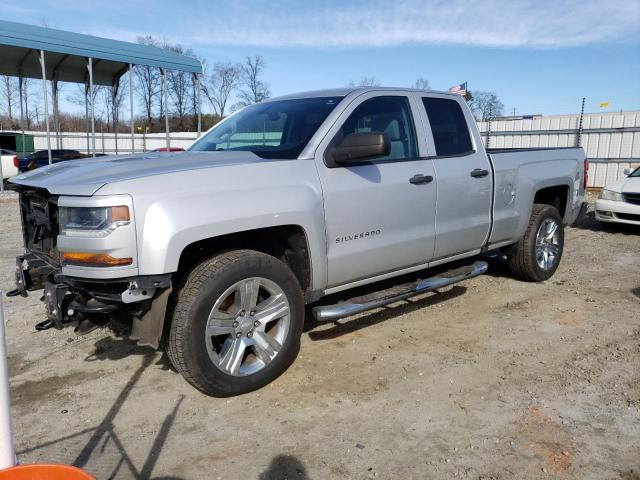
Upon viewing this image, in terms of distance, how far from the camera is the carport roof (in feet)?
45.9

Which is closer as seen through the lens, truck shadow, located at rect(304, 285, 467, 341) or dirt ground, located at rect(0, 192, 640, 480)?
dirt ground, located at rect(0, 192, 640, 480)

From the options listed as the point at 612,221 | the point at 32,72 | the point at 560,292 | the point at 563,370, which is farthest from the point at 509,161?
the point at 32,72

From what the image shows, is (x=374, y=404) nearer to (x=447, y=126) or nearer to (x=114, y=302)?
(x=114, y=302)

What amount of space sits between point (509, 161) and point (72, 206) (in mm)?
4037

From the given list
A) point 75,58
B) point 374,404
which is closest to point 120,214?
point 374,404

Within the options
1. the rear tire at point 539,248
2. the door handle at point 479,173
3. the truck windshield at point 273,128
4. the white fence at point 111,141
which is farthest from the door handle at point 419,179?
the white fence at point 111,141

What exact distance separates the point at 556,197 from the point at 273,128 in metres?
3.77

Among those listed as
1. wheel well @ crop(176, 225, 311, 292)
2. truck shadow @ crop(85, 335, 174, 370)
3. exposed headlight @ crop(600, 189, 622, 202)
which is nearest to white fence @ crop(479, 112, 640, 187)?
exposed headlight @ crop(600, 189, 622, 202)

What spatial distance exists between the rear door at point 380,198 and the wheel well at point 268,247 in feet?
0.62

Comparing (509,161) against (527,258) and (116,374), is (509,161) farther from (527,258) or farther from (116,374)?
(116,374)

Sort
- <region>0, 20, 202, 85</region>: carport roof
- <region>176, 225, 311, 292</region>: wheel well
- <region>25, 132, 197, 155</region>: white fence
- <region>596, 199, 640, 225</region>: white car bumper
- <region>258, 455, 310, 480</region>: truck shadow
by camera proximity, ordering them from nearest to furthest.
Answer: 1. <region>258, 455, 310, 480</region>: truck shadow
2. <region>176, 225, 311, 292</region>: wheel well
3. <region>596, 199, 640, 225</region>: white car bumper
4. <region>0, 20, 202, 85</region>: carport roof
5. <region>25, 132, 197, 155</region>: white fence

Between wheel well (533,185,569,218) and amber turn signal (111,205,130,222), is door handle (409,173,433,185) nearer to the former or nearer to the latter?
amber turn signal (111,205,130,222)

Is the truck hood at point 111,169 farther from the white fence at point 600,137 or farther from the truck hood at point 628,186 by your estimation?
the white fence at point 600,137

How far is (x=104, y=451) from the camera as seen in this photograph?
2820mm
